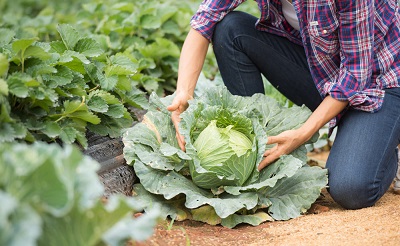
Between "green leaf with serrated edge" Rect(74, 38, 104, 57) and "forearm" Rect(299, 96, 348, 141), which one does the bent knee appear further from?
"green leaf with serrated edge" Rect(74, 38, 104, 57)

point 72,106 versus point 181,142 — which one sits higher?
point 72,106

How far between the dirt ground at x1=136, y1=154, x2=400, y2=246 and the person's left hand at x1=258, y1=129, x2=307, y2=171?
335 millimetres

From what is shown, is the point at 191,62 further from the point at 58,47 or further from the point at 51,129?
the point at 51,129

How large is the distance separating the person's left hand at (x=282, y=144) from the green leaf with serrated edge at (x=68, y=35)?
3.90 feet

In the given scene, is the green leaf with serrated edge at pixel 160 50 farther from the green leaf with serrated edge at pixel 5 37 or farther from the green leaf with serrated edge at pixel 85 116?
the green leaf with serrated edge at pixel 85 116

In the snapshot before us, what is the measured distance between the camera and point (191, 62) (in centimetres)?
319

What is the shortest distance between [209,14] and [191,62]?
1.07ft

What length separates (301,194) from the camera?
2.86 metres

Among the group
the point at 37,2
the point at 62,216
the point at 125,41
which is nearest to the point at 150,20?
the point at 125,41

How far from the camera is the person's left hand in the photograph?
2859mm

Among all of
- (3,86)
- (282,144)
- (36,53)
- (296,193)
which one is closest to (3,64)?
(3,86)

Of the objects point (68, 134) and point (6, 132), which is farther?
point (68, 134)

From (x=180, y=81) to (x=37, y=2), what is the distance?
217 inches

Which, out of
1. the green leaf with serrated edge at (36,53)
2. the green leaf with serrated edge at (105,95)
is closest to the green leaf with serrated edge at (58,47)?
the green leaf with serrated edge at (105,95)
